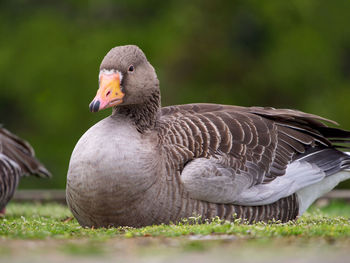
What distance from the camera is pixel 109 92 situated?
6.29 m

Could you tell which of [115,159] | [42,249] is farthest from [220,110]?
[42,249]

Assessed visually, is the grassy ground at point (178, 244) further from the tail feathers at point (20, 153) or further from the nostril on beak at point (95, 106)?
the tail feathers at point (20, 153)

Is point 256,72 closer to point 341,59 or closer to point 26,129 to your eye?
point 341,59

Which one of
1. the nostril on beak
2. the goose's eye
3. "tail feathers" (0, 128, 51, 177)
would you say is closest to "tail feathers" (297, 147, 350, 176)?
the goose's eye

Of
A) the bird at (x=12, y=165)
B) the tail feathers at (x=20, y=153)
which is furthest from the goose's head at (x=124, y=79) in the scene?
the tail feathers at (x=20, y=153)

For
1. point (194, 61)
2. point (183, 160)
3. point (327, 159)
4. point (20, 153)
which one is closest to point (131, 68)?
point (183, 160)

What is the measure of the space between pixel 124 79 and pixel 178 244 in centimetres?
248

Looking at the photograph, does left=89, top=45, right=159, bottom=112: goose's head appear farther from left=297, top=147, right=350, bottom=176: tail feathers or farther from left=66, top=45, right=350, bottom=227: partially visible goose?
left=297, top=147, right=350, bottom=176: tail feathers

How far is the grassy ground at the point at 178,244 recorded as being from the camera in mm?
4016

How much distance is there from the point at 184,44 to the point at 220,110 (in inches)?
517

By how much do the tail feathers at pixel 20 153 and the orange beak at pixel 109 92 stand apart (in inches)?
153

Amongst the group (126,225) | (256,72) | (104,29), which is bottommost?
(126,225)

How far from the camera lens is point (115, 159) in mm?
6043

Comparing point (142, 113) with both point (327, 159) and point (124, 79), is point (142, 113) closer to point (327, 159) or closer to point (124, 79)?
point (124, 79)
